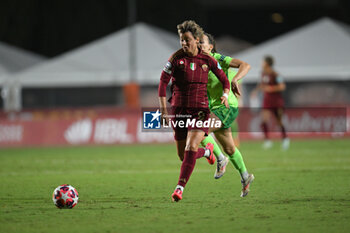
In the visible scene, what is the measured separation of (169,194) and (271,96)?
10.1 metres

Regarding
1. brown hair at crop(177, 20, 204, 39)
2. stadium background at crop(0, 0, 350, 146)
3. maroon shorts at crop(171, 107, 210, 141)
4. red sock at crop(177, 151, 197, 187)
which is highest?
stadium background at crop(0, 0, 350, 146)

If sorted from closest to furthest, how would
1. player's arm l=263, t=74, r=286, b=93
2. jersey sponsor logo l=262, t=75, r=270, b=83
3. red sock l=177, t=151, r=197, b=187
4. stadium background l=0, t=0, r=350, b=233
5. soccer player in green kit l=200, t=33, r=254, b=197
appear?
stadium background l=0, t=0, r=350, b=233 < red sock l=177, t=151, r=197, b=187 < soccer player in green kit l=200, t=33, r=254, b=197 < player's arm l=263, t=74, r=286, b=93 < jersey sponsor logo l=262, t=75, r=270, b=83

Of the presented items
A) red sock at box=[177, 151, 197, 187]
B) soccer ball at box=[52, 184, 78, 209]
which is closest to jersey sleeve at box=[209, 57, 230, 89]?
red sock at box=[177, 151, 197, 187]

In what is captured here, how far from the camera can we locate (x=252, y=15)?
54.0m

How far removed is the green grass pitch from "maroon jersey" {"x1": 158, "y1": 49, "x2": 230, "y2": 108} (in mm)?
1250

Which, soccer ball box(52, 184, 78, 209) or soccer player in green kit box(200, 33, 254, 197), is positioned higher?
soccer player in green kit box(200, 33, 254, 197)

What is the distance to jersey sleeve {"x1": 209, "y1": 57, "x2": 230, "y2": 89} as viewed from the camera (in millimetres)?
7852

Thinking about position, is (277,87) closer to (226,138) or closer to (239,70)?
(226,138)

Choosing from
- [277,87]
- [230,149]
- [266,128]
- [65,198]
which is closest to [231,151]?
[230,149]

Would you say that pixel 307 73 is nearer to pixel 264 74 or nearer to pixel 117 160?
pixel 264 74

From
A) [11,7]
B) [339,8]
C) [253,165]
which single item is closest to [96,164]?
[253,165]

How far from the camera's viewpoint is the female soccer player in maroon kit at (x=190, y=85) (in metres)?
7.68

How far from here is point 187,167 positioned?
25.1ft

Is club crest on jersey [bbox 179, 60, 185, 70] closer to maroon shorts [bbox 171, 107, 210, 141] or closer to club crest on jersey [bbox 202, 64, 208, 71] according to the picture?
club crest on jersey [bbox 202, 64, 208, 71]
